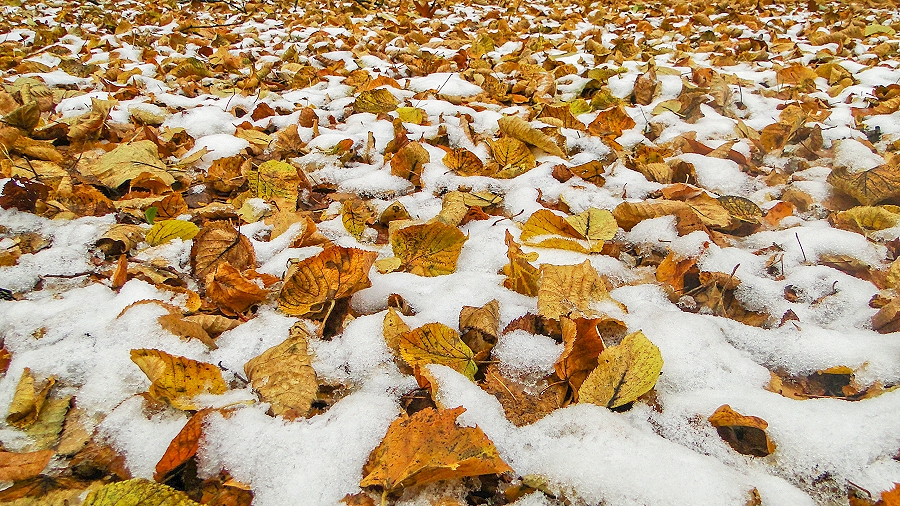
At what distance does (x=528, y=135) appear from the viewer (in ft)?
6.54

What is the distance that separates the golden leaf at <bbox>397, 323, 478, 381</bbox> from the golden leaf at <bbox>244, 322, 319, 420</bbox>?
191 mm

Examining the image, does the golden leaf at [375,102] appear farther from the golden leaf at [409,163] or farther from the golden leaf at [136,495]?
the golden leaf at [136,495]

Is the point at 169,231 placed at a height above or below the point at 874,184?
below

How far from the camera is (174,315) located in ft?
3.52

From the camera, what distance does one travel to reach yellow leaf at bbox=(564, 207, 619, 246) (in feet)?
4.63

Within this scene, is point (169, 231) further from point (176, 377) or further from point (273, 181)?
point (176, 377)

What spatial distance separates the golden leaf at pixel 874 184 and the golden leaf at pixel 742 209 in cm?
31

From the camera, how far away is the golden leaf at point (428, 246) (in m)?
1.35

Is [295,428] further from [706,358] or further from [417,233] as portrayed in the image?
[706,358]

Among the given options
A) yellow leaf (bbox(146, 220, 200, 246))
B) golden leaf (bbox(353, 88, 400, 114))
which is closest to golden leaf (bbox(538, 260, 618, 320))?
yellow leaf (bbox(146, 220, 200, 246))

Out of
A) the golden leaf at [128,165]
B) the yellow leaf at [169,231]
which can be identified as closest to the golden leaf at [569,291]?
the yellow leaf at [169,231]

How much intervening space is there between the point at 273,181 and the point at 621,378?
133 cm

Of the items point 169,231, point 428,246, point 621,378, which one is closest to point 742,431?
point 621,378

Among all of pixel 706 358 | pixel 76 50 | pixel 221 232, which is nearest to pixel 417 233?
pixel 221 232
